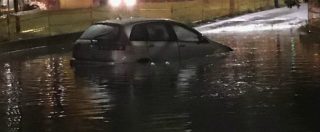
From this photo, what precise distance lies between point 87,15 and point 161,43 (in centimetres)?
1997

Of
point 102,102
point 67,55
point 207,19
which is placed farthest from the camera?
point 207,19

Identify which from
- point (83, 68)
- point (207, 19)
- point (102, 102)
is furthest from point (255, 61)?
point (207, 19)

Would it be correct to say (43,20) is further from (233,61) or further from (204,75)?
(204,75)

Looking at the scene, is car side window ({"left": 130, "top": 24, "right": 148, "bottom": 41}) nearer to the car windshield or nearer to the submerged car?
the submerged car

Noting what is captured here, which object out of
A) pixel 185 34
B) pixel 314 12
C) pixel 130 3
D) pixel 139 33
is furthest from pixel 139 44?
pixel 130 3

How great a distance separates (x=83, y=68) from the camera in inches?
634

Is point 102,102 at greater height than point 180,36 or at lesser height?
lesser

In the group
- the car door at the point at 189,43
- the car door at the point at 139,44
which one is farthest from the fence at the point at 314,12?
the car door at the point at 139,44

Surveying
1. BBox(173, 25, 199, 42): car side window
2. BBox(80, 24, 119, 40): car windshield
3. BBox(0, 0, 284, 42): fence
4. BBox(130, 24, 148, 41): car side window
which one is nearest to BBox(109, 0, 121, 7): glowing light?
BBox(0, 0, 284, 42): fence

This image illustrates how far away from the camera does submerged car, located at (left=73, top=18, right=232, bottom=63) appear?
15328 mm

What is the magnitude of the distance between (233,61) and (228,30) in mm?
14263

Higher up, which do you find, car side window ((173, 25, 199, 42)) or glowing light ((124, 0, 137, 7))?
glowing light ((124, 0, 137, 7))

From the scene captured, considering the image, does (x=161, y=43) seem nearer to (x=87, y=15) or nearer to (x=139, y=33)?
(x=139, y=33)

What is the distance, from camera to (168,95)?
38.6ft
